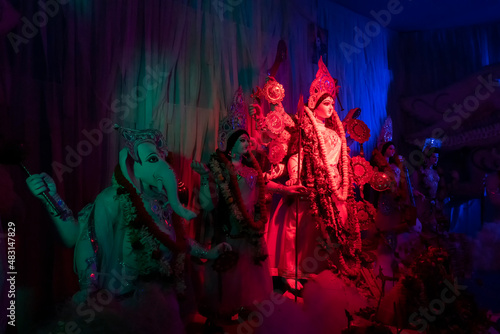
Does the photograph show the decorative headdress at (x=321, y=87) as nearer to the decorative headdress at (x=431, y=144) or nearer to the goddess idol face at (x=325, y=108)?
the goddess idol face at (x=325, y=108)

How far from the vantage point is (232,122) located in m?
3.25

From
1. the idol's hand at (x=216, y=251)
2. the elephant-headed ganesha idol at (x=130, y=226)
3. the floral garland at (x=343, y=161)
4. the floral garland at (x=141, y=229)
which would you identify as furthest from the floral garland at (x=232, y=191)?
the floral garland at (x=343, y=161)

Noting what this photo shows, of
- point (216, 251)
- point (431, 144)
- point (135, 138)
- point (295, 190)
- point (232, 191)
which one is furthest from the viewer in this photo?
point (431, 144)

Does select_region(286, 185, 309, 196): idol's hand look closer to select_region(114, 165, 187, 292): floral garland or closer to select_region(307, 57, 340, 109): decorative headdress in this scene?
select_region(307, 57, 340, 109): decorative headdress

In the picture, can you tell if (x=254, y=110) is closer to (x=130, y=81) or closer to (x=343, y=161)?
(x=343, y=161)

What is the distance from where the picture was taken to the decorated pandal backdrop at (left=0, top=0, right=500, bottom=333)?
269 centimetres

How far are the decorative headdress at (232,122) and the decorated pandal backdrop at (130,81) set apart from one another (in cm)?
44

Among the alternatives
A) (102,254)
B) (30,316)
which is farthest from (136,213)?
(30,316)

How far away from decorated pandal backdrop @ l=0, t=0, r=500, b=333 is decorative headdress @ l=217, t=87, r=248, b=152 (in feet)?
1.44

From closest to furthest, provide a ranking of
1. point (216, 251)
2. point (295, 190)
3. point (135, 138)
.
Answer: point (135, 138), point (216, 251), point (295, 190)

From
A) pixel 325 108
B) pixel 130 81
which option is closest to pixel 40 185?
pixel 130 81

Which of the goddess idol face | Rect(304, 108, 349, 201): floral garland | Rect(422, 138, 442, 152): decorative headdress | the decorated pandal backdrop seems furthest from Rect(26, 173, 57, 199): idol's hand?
Rect(422, 138, 442, 152): decorative headdress

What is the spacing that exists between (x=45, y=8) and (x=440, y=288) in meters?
3.28

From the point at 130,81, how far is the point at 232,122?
0.86 metres
